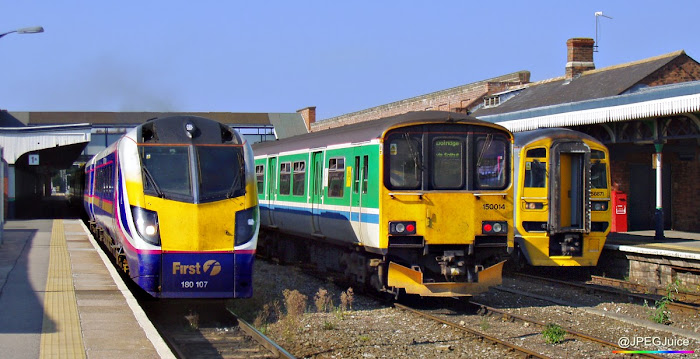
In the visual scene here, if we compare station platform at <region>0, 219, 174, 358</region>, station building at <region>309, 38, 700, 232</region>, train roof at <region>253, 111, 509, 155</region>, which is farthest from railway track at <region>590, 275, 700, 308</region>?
station platform at <region>0, 219, 174, 358</region>

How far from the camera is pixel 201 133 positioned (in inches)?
468

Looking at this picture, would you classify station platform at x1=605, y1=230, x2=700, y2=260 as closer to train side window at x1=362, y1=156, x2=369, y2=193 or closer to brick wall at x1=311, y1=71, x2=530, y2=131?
train side window at x1=362, y1=156, x2=369, y2=193

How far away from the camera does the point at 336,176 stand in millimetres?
14234

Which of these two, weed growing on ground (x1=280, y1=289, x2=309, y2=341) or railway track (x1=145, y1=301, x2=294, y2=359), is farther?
weed growing on ground (x1=280, y1=289, x2=309, y2=341)

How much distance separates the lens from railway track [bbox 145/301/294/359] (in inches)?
374

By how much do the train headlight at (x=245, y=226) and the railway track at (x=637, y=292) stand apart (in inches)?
259

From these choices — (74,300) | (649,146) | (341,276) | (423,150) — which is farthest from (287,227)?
(649,146)

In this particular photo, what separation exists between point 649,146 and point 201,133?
1469 cm

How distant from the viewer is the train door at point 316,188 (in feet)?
49.3

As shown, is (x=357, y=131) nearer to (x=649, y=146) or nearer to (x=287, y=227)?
(x=287, y=227)

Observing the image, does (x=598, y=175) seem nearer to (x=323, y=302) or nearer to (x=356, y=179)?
(x=356, y=179)

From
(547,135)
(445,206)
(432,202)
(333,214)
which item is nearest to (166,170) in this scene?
(333,214)

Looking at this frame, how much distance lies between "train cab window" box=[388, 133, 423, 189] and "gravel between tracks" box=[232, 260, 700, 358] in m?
1.99

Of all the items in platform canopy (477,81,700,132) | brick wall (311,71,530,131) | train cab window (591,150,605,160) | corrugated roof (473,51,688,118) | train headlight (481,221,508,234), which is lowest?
train headlight (481,221,508,234)
